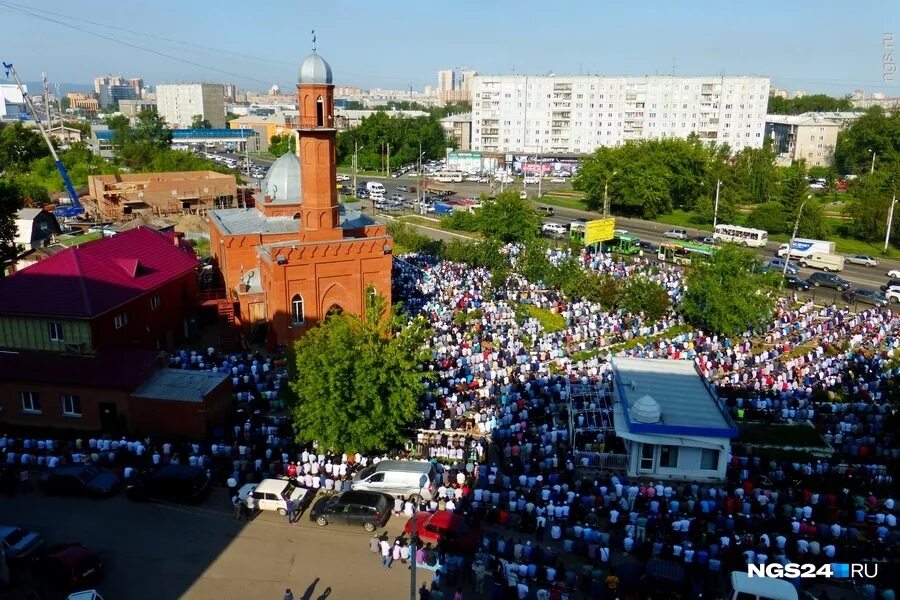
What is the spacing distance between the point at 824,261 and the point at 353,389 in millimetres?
39936

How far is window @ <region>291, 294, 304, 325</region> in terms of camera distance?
30.2 meters

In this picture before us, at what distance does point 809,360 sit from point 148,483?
25498mm

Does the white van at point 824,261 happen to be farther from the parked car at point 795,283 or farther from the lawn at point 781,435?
the lawn at point 781,435

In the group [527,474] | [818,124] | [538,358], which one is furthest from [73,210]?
[818,124]

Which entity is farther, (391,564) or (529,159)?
(529,159)

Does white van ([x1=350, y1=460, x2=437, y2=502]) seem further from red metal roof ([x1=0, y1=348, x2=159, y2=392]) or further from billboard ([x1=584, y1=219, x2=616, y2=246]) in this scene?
billboard ([x1=584, y1=219, x2=616, y2=246])

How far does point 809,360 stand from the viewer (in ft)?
97.1

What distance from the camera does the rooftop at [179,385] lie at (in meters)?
23.2

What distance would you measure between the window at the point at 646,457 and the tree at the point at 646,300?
1473 cm

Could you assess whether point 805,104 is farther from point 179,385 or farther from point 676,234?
point 179,385

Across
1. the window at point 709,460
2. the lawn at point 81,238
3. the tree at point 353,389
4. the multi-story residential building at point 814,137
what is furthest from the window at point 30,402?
the multi-story residential building at point 814,137

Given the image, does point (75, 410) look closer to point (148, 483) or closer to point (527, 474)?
point (148, 483)

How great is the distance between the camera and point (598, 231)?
164ft

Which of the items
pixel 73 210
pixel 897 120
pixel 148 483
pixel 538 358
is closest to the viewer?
pixel 148 483
